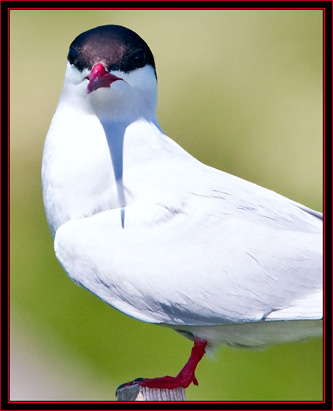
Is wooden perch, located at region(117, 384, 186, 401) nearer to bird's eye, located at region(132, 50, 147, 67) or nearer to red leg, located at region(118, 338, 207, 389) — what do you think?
red leg, located at region(118, 338, 207, 389)

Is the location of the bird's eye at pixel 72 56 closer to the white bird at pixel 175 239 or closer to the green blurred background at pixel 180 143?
the white bird at pixel 175 239

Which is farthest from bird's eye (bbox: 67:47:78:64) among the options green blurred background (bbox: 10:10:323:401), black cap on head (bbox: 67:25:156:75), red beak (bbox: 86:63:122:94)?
green blurred background (bbox: 10:10:323:401)

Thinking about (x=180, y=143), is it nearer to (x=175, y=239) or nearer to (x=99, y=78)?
(x=99, y=78)

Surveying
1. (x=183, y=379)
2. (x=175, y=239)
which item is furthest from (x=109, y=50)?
(x=183, y=379)

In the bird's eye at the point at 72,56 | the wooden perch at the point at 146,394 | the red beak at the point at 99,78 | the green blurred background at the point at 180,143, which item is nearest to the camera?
the wooden perch at the point at 146,394

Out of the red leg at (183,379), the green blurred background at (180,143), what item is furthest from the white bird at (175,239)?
the green blurred background at (180,143)

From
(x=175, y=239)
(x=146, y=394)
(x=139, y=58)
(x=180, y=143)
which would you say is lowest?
(x=146, y=394)
